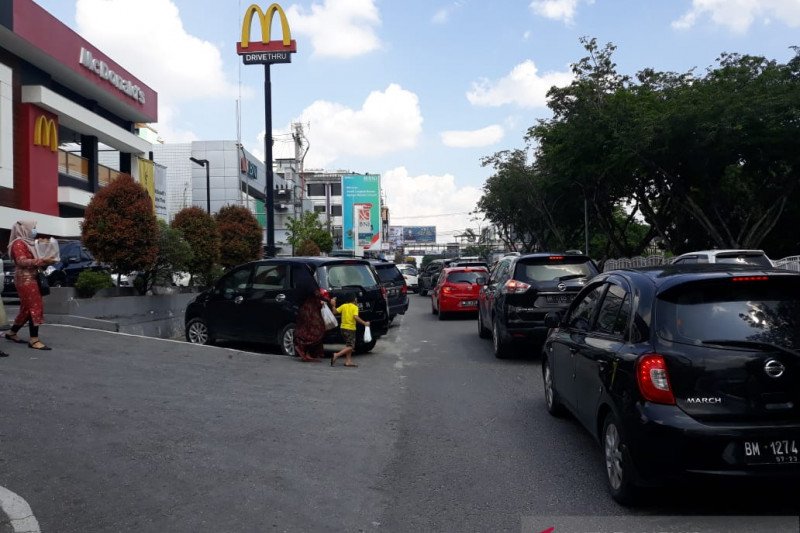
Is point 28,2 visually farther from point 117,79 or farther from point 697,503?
point 697,503

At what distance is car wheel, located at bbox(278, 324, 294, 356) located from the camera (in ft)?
39.7

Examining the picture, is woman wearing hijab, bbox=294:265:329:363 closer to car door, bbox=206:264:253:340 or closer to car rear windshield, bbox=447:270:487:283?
car door, bbox=206:264:253:340

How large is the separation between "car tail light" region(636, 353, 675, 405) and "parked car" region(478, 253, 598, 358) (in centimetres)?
654

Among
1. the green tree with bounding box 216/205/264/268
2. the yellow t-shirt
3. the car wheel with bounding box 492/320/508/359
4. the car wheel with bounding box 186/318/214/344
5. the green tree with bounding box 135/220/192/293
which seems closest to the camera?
the yellow t-shirt

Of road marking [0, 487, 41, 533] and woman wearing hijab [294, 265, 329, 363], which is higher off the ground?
woman wearing hijab [294, 265, 329, 363]

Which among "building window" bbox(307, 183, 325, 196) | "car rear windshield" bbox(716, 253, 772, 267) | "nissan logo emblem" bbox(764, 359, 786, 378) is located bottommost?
"nissan logo emblem" bbox(764, 359, 786, 378)

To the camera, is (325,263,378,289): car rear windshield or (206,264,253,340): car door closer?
(325,263,378,289): car rear windshield

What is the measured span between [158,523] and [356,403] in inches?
155

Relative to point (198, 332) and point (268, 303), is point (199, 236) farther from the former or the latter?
point (268, 303)

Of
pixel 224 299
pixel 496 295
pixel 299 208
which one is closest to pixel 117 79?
pixel 224 299

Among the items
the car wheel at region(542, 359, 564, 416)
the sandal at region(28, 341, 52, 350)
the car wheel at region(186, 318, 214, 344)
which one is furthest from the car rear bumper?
the car wheel at region(186, 318, 214, 344)

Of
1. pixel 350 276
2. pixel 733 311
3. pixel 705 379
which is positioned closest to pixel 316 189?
pixel 350 276

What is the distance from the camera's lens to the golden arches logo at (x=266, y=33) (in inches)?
838

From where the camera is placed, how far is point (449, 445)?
6.40m
